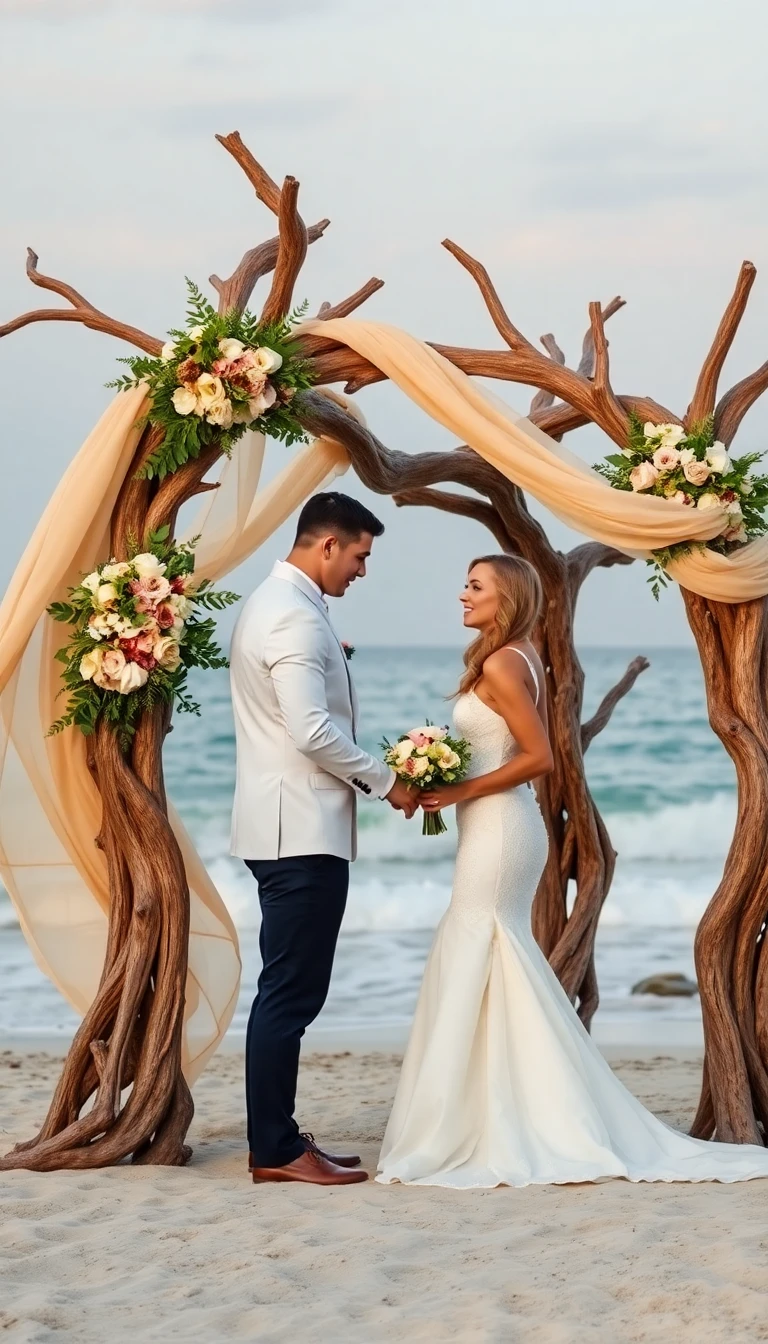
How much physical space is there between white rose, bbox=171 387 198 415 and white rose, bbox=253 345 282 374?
230mm

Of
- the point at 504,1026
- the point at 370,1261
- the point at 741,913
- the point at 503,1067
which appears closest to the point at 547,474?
the point at 741,913

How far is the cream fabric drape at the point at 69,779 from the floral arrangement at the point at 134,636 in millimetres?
111

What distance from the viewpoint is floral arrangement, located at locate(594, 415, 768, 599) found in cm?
502

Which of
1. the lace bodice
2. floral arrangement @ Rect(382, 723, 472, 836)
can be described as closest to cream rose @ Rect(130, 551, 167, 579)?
floral arrangement @ Rect(382, 723, 472, 836)

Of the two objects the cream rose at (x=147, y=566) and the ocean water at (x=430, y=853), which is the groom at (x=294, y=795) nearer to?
the cream rose at (x=147, y=566)

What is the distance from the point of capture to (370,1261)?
12.0 ft

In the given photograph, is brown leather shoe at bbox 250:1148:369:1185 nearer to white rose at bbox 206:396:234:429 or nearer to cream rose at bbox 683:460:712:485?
white rose at bbox 206:396:234:429

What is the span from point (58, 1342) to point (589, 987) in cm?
359

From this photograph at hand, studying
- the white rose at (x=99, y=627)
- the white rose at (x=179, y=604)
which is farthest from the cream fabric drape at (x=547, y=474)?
the white rose at (x=99, y=627)

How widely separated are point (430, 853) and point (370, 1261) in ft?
43.4

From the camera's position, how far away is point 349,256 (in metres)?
17.7

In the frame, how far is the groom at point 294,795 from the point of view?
14.4 ft

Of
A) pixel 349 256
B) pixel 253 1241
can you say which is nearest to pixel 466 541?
pixel 349 256

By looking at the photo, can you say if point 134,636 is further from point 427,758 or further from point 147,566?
point 427,758
